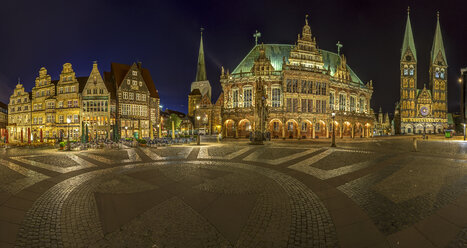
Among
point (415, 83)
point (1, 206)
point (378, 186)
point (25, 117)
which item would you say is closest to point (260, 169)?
point (378, 186)

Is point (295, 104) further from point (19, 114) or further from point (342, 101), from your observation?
point (19, 114)

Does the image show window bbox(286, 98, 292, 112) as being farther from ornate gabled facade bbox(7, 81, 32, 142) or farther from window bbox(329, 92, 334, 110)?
ornate gabled facade bbox(7, 81, 32, 142)

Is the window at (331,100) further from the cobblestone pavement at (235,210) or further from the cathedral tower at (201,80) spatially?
the cathedral tower at (201,80)

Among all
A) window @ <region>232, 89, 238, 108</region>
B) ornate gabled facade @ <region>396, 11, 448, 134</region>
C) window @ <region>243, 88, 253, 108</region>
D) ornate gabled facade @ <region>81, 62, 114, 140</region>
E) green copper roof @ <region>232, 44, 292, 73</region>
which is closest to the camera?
ornate gabled facade @ <region>81, 62, 114, 140</region>

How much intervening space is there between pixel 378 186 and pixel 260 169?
4.53 metres

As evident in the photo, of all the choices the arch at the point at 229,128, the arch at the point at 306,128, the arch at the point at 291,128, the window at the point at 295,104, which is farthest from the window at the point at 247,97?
the arch at the point at 306,128

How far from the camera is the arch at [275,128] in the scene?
41781 millimetres

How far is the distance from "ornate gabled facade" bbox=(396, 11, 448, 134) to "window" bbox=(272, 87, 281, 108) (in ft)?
241

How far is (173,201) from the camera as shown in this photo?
5238 mm

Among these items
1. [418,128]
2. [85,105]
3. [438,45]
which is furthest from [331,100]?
[438,45]

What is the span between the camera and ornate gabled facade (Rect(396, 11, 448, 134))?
8231 centimetres

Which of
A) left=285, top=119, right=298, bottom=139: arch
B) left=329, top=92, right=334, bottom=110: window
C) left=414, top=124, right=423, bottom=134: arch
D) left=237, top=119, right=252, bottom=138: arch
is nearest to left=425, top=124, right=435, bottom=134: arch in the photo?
left=414, top=124, right=423, bottom=134: arch

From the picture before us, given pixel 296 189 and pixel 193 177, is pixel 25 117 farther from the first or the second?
pixel 296 189

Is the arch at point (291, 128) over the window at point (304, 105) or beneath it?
beneath
